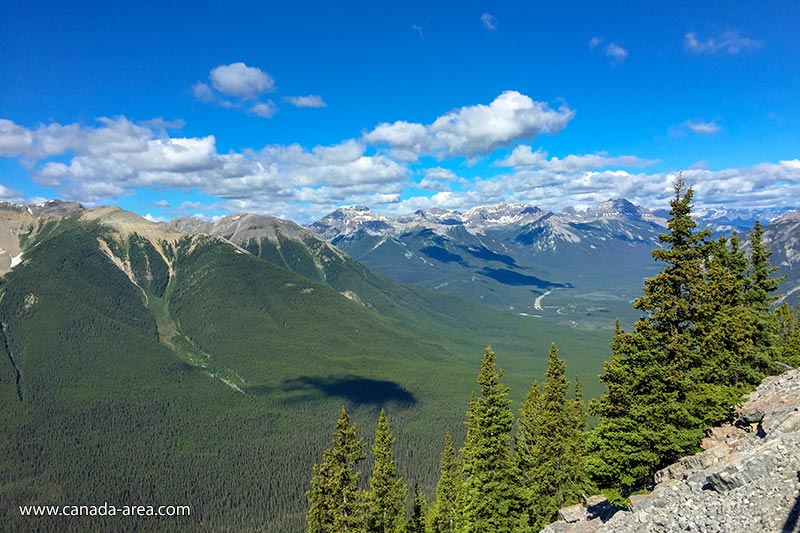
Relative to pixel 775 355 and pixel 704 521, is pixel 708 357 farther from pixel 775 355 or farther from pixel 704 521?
pixel 775 355

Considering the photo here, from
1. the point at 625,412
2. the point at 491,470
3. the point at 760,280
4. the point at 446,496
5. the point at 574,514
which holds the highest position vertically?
the point at 760,280

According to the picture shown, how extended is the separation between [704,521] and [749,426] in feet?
32.7

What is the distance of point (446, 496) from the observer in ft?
207

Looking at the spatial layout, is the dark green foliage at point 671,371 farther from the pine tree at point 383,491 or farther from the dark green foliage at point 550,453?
the pine tree at point 383,491

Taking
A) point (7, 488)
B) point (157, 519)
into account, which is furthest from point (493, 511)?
point (7, 488)

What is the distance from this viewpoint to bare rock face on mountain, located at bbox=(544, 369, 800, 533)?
2205cm

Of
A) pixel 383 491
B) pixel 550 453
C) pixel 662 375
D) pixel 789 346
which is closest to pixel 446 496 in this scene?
pixel 383 491

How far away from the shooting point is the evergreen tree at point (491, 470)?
3841 centimetres

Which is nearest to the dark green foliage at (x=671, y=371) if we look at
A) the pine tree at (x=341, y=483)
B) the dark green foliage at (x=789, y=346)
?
the dark green foliage at (x=789, y=346)

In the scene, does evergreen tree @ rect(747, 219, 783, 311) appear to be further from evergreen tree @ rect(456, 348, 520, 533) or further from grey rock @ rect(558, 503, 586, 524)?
evergreen tree @ rect(456, 348, 520, 533)

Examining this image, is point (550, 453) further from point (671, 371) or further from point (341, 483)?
point (341, 483)

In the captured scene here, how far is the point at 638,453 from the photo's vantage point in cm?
3086

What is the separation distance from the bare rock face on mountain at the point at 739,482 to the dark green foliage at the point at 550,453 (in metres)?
10.2

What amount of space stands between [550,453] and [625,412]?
1512 cm
